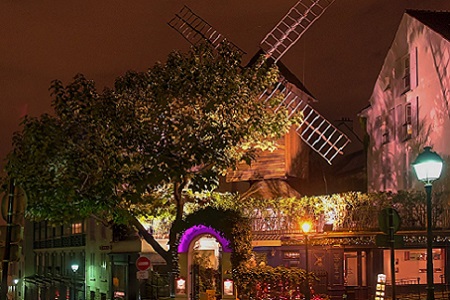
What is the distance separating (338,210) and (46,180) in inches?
523

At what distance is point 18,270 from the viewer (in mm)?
81062

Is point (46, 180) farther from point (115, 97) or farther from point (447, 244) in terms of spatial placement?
point (447, 244)

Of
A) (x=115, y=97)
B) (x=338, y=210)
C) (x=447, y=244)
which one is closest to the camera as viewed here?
(x=115, y=97)

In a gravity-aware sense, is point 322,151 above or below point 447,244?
above

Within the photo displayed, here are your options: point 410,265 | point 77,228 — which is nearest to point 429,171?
point 410,265

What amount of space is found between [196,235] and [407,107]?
12.8 m

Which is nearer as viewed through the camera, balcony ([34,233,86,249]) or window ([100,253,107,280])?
window ([100,253,107,280])

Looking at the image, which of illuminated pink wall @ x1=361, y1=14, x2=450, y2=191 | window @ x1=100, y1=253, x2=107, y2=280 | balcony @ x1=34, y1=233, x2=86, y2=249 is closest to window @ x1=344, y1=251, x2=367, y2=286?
illuminated pink wall @ x1=361, y1=14, x2=450, y2=191

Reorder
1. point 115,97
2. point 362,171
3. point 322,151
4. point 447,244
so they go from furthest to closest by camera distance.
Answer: point 362,171 < point 322,151 < point 447,244 < point 115,97

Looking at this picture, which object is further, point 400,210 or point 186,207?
point 186,207

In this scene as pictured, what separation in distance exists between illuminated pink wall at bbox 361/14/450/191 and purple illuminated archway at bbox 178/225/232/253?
1037cm

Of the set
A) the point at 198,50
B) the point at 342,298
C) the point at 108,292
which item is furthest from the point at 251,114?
the point at 108,292

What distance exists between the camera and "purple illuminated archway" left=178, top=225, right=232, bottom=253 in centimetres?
3028

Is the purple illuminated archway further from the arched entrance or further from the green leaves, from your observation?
the green leaves
